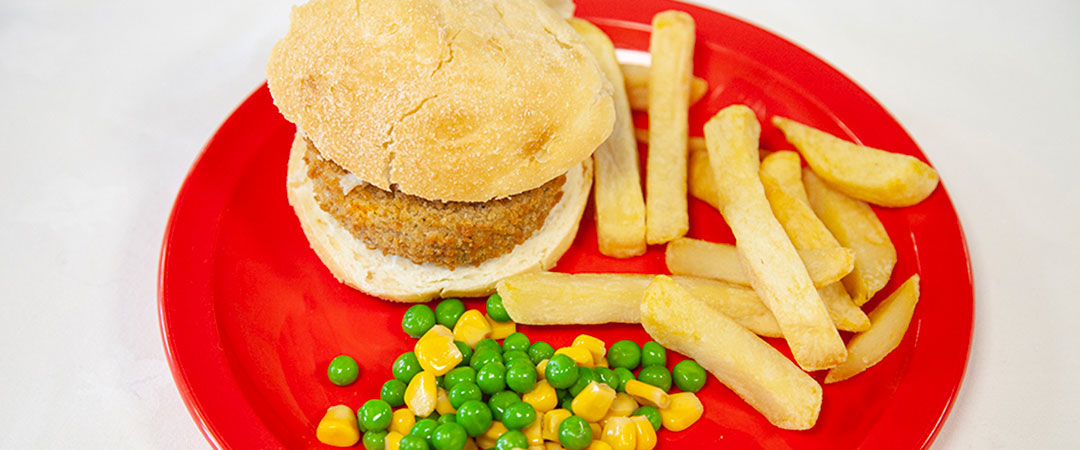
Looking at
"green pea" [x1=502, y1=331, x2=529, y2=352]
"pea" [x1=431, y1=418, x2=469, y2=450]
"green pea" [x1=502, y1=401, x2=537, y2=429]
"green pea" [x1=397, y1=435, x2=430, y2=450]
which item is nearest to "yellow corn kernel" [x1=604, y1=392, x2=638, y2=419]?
"green pea" [x1=502, y1=401, x2=537, y2=429]

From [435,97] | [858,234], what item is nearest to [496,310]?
[435,97]

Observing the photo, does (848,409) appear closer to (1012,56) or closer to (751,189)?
(751,189)

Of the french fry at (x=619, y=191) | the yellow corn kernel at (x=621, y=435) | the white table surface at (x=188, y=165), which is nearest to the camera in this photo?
the yellow corn kernel at (x=621, y=435)

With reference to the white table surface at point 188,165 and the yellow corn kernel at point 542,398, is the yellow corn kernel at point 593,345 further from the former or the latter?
the white table surface at point 188,165

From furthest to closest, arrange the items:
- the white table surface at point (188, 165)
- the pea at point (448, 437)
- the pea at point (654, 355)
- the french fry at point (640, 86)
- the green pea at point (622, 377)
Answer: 1. the french fry at point (640, 86)
2. the white table surface at point (188, 165)
3. the pea at point (654, 355)
4. the green pea at point (622, 377)
5. the pea at point (448, 437)

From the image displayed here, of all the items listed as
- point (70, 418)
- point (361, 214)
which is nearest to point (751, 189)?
point (361, 214)

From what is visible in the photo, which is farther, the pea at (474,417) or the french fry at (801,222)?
the french fry at (801,222)

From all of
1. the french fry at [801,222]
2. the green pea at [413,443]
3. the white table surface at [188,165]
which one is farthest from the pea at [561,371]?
the white table surface at [188,165]
